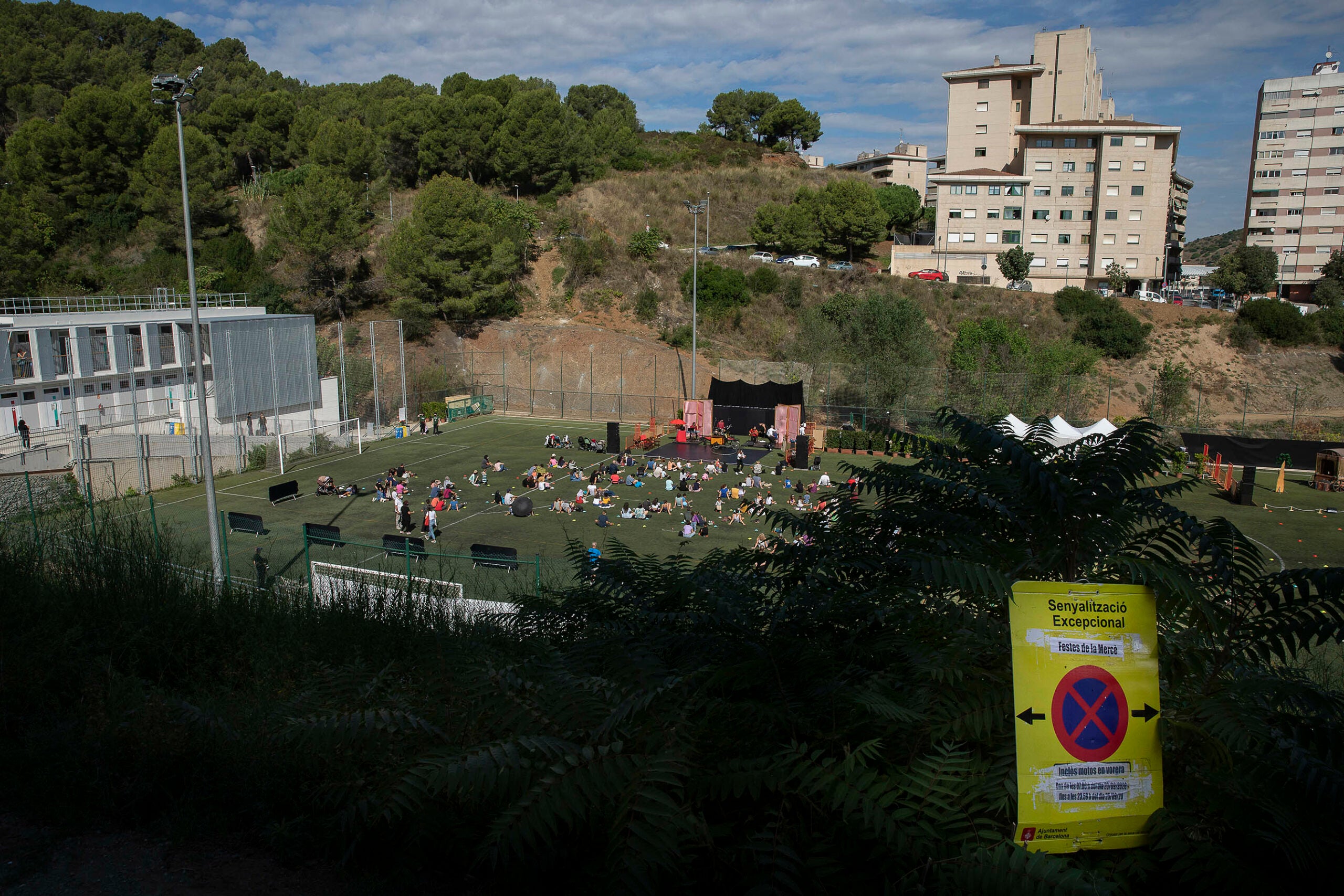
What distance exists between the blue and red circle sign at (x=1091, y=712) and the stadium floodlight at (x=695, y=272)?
35.9m

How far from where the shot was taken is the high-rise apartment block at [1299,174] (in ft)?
259

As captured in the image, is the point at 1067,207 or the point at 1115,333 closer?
the point at 1115,333

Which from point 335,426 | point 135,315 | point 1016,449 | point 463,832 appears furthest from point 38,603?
point 135,315

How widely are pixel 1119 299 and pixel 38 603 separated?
63225mm

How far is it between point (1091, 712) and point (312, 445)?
3521 centimetres

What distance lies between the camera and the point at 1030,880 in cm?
275

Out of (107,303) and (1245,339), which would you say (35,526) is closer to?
(107,303)

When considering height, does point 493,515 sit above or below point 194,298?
below

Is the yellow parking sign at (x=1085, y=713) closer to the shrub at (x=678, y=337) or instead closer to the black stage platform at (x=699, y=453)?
the black stage platform at (x=699, y=453)

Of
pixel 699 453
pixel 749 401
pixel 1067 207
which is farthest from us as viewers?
pixel 1067 207

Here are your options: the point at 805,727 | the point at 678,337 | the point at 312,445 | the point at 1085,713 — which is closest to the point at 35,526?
the point at 805,727

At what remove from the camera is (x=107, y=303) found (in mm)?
43594

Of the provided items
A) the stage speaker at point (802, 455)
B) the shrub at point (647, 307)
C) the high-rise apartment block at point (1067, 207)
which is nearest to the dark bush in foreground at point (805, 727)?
the stage speaker at point (802, 455)

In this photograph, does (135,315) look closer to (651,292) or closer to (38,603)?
(651,292)
